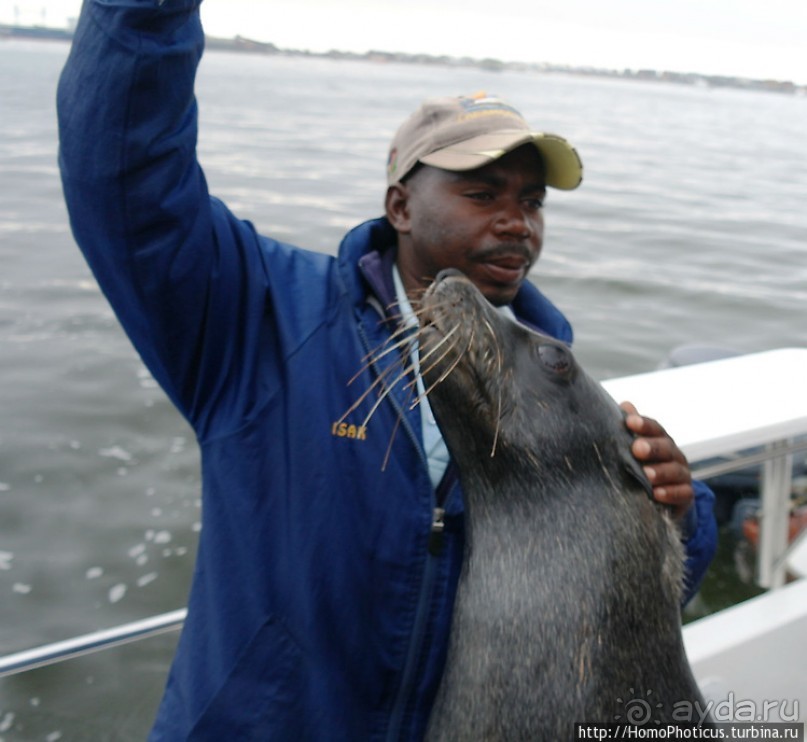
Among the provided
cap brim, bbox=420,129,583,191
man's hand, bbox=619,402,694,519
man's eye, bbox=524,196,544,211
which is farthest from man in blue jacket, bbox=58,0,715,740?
man's eye, bbox=524,196,544,211

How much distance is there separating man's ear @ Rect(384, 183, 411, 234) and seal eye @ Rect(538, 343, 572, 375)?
57 cm

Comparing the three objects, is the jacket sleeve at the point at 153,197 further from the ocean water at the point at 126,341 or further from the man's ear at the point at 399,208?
the ocean water at the point at 126,341

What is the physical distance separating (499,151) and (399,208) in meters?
0.34

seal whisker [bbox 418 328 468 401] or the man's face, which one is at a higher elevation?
the man's face

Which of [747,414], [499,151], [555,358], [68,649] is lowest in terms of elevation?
[68,649]

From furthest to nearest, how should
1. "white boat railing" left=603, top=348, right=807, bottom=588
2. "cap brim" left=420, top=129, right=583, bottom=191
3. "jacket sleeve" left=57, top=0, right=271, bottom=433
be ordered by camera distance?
"white boat railing" left=603, top=348, right=807, bottom=588, "cap brim" left=420, top=129, right=583, bottom=191, "jacket sleeve" left=57, top=0, right=271, bottom=433

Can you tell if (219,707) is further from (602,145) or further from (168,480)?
(602,145)

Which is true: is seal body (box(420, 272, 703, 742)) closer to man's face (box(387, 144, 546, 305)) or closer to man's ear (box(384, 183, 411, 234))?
man's face (box(387, 144, 546, 305))

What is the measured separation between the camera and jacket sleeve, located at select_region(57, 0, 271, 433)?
5.80 ft

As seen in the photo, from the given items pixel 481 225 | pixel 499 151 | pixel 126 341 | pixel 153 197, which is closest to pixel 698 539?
pixel 481 225

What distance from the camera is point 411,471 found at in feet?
6.82

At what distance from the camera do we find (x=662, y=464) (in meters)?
2.07

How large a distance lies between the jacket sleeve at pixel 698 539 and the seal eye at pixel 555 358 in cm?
51

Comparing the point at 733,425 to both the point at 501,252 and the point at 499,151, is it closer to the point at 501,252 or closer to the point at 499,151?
the point at 501,252
